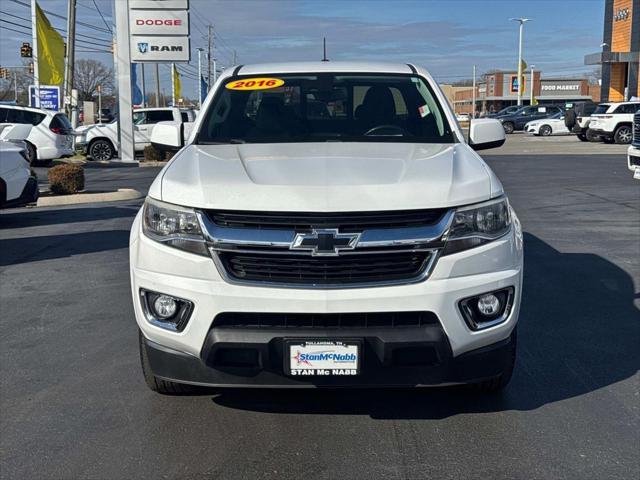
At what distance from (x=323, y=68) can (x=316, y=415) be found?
262cm

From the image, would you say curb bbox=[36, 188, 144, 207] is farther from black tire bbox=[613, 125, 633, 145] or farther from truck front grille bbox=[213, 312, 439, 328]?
black tire bbox=[613, 125, 633, 145]

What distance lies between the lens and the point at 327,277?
11.7 ft

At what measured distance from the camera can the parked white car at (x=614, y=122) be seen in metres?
31.1

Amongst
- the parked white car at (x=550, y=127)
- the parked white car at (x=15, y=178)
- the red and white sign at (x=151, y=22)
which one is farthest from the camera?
the parked white car at (x=550, y=127)

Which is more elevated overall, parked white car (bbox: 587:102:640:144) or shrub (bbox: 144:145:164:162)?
parked white car (bbox: 587:102:640:144)

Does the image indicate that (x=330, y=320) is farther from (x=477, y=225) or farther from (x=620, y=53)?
(x=620, y=53)

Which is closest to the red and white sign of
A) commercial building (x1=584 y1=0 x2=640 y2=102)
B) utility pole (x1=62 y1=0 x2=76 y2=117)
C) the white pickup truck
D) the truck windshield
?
the white pickup truck

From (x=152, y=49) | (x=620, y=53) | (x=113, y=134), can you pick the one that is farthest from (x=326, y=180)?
(x=620, y=53)

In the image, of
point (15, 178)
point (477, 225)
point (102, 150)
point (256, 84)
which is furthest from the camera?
point (102, 150)

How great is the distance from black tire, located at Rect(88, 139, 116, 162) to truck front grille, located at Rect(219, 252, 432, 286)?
2414 centimetres

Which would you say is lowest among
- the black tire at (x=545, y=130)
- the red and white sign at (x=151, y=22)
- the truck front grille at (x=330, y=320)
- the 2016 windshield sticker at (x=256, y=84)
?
the black tire at (x=545, y=130)

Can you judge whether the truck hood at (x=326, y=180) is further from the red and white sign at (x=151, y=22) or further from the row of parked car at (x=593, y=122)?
the row of parked car at (x=593, y=122)

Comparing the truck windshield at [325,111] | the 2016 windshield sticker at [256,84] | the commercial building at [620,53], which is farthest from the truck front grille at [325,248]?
the commercial building at [620,53]

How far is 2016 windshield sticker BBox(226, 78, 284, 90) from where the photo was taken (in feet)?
17.8
